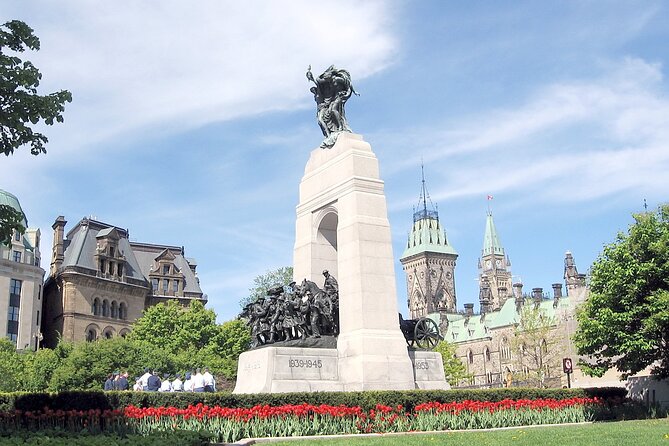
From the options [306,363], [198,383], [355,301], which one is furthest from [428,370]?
[198,383]

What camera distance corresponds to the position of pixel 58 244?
78.2 metres

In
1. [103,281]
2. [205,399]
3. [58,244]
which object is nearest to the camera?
[205,399]

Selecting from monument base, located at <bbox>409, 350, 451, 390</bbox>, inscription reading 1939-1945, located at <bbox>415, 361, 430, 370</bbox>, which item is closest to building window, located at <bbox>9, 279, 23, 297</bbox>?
monument base, located at <bbox>409, 350, 451, 390</bbox>

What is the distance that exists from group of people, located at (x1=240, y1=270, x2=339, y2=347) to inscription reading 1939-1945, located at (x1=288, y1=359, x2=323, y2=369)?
3.28ft

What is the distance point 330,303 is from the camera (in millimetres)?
26469

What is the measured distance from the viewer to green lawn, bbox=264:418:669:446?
15.8 m

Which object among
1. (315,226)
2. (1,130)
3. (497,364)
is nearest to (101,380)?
(315,226)

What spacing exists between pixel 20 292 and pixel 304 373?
2173 inches

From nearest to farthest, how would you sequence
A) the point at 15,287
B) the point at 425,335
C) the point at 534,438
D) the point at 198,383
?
the point at 534,438 → the point at 198,383 → the point at 425,335 → the point at 15,287

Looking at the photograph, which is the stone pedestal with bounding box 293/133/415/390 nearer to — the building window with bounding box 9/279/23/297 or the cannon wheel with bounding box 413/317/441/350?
the cannon wheel with bounding box 413/317/441/350

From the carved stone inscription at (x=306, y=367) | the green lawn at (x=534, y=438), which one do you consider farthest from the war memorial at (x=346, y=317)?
the green lawn at (x=534, y=438)

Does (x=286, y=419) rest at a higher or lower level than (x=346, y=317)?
lower

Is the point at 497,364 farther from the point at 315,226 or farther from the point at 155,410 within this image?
the point at 155,410

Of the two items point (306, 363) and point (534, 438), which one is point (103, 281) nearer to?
point (306, 363)
